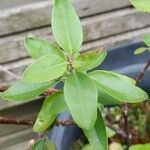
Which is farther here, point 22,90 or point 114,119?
point 114,119

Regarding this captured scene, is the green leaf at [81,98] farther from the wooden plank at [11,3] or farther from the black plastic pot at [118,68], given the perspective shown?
the wooden plank at [11,3]

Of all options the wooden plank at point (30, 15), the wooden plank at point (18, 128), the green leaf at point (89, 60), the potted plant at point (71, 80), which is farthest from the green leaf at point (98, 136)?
the wooden plank at point (18, 128)

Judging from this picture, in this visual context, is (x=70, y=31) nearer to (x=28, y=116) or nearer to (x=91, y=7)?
(x=91, y=7)

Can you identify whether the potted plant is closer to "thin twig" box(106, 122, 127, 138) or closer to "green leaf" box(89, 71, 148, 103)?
"green leaf" box(89, 71, 148, 103)

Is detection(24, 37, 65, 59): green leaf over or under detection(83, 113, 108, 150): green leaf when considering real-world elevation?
over

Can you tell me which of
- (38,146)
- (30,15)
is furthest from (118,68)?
(38,146)

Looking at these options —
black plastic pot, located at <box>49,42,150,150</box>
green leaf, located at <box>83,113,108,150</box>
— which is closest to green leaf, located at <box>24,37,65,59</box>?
green leaf, located at <box>83,113,108,150</box>

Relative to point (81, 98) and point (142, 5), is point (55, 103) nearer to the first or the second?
point (81, 98)

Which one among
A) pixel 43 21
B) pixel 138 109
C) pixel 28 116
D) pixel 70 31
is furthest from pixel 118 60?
pixel 70 31
